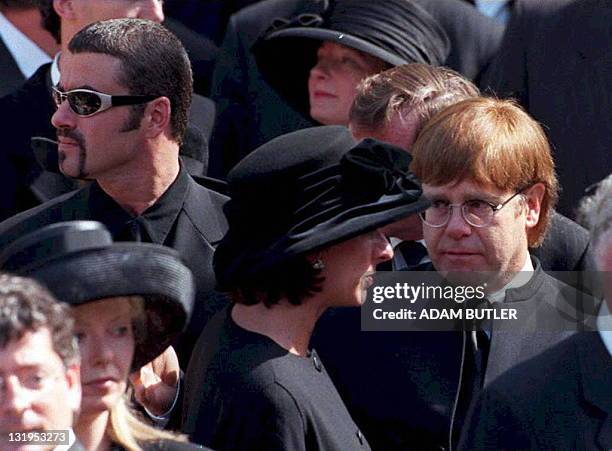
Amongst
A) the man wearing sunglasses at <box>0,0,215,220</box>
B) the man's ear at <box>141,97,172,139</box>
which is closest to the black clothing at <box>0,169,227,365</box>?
the man's ear at <box>141,97,172,139</box>

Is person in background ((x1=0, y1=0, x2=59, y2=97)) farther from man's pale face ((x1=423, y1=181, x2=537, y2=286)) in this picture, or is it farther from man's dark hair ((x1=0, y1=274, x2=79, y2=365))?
man's dark hair ((x1=0, y1=274, x2=79, y2=365))

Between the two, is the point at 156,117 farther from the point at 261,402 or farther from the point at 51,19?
the point at 261,402

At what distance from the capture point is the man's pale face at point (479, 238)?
4.31 m

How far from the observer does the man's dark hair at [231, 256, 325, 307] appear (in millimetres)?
3820

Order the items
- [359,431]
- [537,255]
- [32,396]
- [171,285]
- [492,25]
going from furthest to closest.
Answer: [492,25]
[537,255]
[359,431]
[171,285]
[32,396]

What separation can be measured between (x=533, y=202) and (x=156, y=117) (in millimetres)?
1212

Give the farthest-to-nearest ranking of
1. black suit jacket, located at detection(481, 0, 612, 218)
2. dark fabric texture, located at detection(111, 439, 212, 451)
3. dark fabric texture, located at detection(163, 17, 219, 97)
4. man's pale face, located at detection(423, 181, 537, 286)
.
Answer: dark fabric texture, located at detection(163, 17, 219, 97), black suit jacket, located at detection(481, 0, 612, 218), man's pale face, located at detection(423, 181, 537, 286), dark fabric texture, located at detection(111, 439, 212, 451)

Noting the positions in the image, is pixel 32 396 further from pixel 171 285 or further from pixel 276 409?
pixel 276 409

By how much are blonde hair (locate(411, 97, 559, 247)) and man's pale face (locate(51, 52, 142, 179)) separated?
37.2 inches

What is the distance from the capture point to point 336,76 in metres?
5.49

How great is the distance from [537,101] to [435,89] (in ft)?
2.33

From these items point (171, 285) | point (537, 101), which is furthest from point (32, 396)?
point (537, 101)

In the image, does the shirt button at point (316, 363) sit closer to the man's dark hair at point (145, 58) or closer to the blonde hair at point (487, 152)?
the blonde hair at point (487, 152)

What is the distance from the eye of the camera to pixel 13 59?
6117 millimetres
